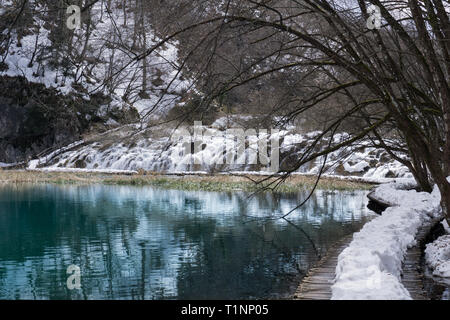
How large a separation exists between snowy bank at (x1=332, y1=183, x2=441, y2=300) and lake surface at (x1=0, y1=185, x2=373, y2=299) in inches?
45.9

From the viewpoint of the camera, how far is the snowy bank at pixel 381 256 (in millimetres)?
5934

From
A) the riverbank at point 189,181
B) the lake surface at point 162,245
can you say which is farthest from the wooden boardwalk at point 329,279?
the riverbank at point 189,181

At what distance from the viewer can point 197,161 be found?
34688mm

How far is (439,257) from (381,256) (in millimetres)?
1890

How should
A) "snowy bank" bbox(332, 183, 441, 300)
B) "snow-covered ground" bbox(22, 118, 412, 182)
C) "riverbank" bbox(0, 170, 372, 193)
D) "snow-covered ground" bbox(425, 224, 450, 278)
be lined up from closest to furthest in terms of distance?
"snowy bank" bbox(332, 183, 441, 300) → "snow-covered ground" bbox(425, 224, 450, 278) → "riverbank" bbox(0, 170, 372, 193) → "snow-covered ground" bbox(22, 118, 412, 182)

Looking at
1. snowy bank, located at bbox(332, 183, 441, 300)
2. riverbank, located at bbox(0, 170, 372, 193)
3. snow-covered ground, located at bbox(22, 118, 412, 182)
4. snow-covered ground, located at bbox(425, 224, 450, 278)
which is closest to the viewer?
snowy bank, located at bbox(332, 183, 441, 300)

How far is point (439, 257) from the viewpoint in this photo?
9.06 meters

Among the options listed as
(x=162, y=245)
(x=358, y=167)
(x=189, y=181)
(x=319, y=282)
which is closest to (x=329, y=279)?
(x=319, y=282)

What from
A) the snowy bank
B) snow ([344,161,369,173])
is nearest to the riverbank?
snow ([344,161,369,173])

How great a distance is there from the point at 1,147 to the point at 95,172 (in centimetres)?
1164

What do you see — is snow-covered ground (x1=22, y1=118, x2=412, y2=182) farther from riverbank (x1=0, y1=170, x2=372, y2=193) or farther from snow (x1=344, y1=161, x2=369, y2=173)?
riverbank (x1=0, y1=170, x2=372, y2=193)

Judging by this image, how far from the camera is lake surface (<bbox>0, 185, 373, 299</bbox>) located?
28.3 ft
